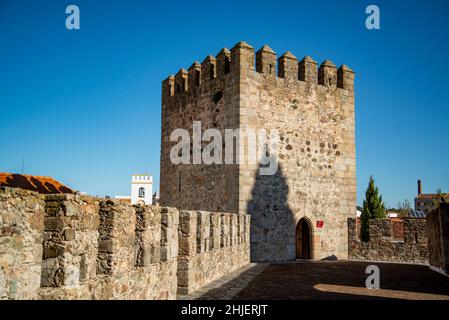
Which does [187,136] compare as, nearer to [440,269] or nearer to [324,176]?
[324,176]

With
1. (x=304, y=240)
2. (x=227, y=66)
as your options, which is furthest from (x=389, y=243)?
(x=227, y=66)

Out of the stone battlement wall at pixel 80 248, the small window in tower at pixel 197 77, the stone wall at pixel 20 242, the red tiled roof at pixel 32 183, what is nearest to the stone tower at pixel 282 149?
the small window in tower at pixel 197 77

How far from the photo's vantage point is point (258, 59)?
50.1 ft

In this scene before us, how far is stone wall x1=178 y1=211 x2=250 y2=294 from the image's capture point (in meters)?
7.25

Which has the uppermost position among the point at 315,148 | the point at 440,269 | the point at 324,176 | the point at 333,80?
the point at 333,80

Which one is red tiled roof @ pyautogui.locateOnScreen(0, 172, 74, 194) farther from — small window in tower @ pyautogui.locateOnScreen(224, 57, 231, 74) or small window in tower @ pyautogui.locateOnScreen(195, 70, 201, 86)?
small window in tower @ pyautogui.locateOnScreen(224, 57, 231, 74)

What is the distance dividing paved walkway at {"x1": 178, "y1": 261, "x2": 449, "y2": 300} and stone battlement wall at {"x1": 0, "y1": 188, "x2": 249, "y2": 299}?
2.13m

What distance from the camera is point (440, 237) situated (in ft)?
37.7

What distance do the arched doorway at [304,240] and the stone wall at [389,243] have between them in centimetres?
162

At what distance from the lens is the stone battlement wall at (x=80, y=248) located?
9.54 ft

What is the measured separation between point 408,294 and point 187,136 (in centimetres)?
1088

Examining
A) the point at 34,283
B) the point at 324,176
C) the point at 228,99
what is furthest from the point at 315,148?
the point at 34,283

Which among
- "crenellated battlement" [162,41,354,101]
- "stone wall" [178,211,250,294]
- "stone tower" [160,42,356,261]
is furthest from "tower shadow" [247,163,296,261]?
"crenellated battlement" [162,41,354,101]

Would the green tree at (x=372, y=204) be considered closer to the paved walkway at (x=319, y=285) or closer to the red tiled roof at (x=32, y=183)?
the paved walkway at (x=319, y=285)
